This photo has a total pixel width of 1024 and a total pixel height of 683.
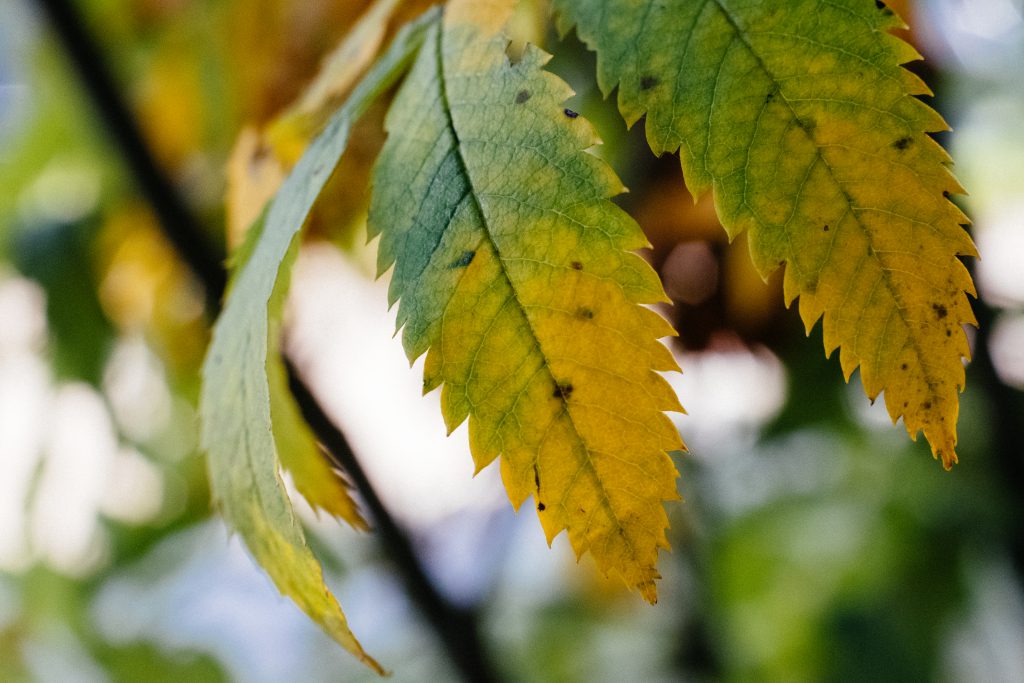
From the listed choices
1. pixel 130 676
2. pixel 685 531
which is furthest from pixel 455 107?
pixel 130 676

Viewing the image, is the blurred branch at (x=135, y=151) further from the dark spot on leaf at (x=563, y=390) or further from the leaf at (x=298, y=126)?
the dark spot on leaf at (x=563, y=390)

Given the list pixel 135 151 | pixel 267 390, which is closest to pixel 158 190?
pixel 135 151

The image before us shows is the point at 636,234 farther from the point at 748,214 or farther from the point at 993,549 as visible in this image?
the point at 993,549

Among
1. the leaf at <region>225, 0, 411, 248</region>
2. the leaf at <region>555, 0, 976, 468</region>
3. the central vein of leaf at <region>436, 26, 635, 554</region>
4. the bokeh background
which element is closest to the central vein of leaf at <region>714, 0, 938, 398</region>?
the leaf at <region>555, 0, 976, 468</region>

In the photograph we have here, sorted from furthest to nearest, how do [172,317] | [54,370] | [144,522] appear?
[144,522], [172,317], [54,370]

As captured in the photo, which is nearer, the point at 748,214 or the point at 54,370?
the point at 748,214

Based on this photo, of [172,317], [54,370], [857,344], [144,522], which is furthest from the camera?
[144,522]

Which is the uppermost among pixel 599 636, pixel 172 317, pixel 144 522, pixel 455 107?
pixel 455 107
